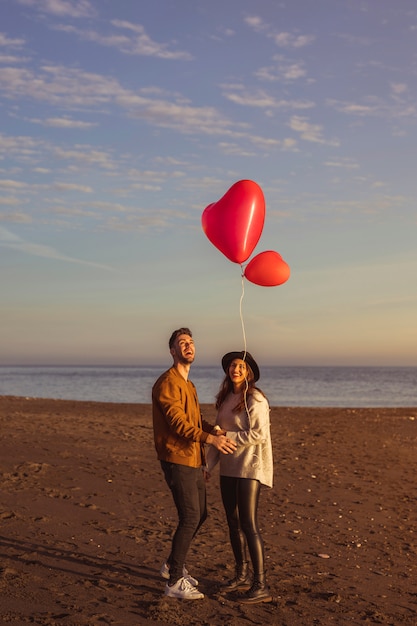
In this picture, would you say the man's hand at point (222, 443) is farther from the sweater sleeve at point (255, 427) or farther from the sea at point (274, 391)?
the sea at point (274, 391)

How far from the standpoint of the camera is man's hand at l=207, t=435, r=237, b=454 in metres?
5.47

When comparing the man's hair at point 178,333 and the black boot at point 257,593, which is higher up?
the man's hair at point 178,333

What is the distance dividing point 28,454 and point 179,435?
7861mm

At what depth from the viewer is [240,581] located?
229 inches

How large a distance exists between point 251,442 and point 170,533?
2791 mm

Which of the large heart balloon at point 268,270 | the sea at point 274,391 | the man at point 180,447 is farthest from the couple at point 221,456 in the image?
the sea at point 274,391

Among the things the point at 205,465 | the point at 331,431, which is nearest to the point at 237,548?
the point at 205,465

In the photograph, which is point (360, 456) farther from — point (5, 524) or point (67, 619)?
point (67, 619)

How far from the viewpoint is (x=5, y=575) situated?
6.10 metres

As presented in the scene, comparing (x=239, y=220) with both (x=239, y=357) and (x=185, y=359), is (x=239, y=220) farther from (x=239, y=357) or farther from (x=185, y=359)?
(x=185, y=359)

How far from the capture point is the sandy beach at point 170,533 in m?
5.39

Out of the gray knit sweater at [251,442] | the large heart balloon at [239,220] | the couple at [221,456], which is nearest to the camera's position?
the couple at [221,456]

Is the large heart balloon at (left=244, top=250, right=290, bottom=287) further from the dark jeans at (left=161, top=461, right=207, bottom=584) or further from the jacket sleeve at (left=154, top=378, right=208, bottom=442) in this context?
the dark jeans at (left=161, top=461, right=207, bottom=584)

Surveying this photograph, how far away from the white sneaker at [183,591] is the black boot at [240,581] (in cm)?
31
